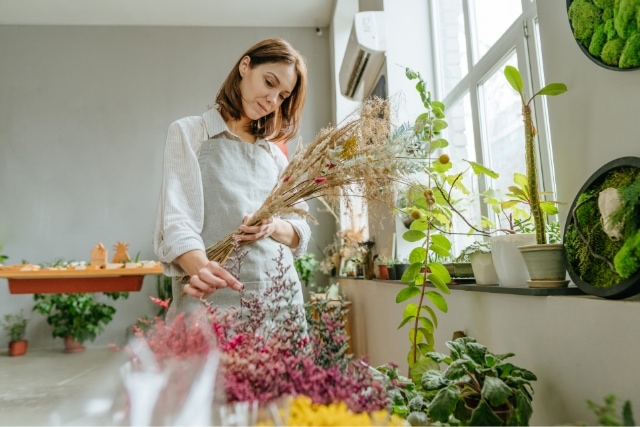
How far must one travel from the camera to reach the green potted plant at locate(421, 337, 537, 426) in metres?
0.70

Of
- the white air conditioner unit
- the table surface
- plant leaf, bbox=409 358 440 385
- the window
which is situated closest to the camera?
plant leaf, bbox=409 358 440 385

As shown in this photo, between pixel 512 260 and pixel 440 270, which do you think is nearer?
pixel 512 260

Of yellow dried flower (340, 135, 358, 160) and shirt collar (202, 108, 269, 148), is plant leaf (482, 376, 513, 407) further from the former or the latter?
shirt collar (202, 108, 269, 148)

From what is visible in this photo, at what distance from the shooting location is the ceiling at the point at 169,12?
4.64 m

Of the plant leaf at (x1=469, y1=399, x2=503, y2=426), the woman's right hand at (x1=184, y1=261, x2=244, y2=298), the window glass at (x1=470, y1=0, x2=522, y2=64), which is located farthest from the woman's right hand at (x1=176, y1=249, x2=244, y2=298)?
the window glass at (x1=470, y1=0, x2=522, y2=64)

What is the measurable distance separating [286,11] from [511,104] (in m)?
3.80

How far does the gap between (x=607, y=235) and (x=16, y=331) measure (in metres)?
5.08

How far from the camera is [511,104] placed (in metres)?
1.73

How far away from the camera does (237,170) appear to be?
4.19 ft

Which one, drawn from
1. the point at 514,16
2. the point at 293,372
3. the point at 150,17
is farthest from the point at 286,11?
the point at 293,372

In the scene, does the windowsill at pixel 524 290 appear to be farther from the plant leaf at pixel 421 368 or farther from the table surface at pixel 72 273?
the table surface at pixel 72 273

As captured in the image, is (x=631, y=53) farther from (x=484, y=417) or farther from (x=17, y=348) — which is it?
(x=17, y=348)

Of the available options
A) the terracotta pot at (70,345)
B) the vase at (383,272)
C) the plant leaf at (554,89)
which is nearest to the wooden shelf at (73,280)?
the terracotta pot at (70,345)

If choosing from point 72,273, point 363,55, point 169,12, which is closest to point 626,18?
point 363,55
